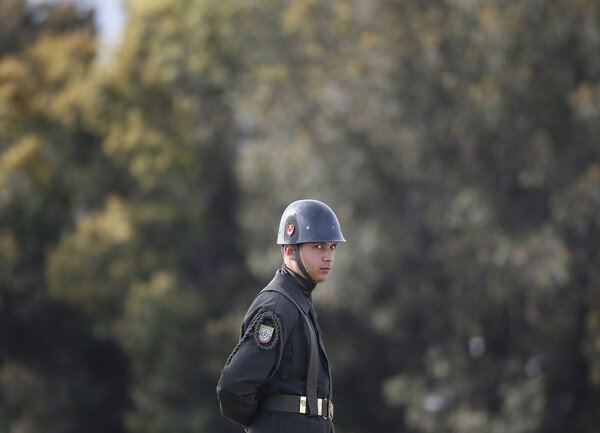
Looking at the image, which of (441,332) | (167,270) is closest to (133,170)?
(167,270)

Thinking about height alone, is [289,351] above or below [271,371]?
above

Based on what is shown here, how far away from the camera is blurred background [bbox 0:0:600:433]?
2014 centimetres

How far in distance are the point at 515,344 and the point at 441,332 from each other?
192 cm

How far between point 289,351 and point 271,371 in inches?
5.2

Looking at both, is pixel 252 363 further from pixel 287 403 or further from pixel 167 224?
pixel 167 224

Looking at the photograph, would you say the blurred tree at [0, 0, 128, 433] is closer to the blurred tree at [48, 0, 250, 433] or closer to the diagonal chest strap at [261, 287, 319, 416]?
the blurred tree at [48, 0, 250, 433]

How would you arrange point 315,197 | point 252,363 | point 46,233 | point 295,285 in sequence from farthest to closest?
1. point 46,233
2. point 315,197
3. point 295,285
4. point 252,363

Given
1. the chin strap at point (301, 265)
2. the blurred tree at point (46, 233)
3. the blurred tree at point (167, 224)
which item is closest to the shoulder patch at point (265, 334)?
the chin strap at point (301, 265)

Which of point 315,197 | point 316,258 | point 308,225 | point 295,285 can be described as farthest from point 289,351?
point 315,197

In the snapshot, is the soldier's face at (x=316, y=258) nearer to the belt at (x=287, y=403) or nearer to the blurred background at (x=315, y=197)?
the belt at (x=287, y=403)

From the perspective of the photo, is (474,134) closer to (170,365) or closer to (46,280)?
(170,365)

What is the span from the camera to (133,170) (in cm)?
2686

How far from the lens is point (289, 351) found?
4.70m

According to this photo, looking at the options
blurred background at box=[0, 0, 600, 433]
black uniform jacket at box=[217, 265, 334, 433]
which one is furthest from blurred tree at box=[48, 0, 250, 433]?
black uniform jacket at box=[217, 265, 334, 433]
